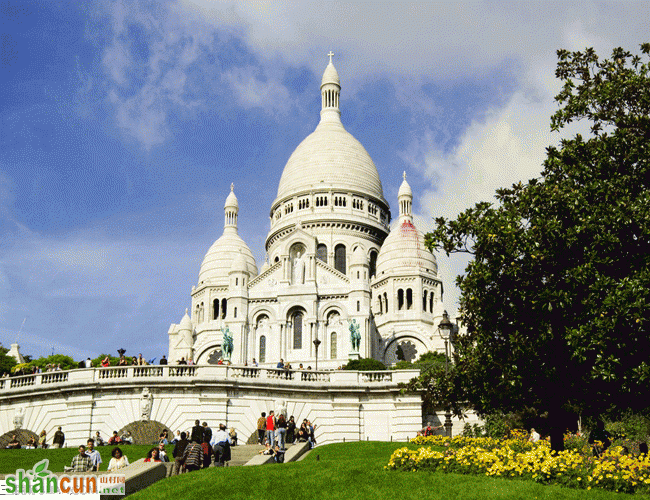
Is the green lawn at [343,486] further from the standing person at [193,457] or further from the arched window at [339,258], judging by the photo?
the arched window at [339,258]

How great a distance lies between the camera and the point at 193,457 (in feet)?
66.0

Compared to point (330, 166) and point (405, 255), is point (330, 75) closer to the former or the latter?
point (330, 166)

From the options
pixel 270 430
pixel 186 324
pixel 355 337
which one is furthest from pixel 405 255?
pixel 270 430

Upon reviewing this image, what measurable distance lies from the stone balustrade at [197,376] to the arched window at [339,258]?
5379 centimetres

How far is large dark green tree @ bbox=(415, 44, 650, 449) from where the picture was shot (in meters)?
21.5

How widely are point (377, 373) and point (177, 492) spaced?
2010cm

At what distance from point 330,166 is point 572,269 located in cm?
7639

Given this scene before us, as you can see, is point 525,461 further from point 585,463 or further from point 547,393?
point 547,393

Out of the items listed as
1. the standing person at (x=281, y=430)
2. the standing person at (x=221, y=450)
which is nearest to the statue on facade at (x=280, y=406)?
the standing person at (x=281, y=430)

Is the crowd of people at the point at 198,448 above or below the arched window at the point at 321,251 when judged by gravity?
below

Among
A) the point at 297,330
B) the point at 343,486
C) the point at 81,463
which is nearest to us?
the point at 343,486

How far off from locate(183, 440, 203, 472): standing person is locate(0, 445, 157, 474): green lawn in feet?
15.4

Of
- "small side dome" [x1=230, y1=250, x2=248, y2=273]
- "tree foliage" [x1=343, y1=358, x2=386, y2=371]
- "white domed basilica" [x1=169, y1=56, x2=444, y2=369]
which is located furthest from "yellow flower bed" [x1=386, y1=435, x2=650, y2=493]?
"small side dome" [x1=230, y1=250, x2=248, y2=273]

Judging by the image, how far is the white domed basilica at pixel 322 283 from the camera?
75.9 m
